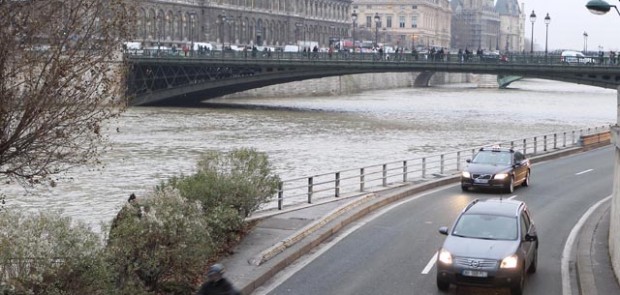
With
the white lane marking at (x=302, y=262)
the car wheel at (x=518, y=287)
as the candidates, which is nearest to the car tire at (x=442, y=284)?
the car wheel at (x=518, y=287)

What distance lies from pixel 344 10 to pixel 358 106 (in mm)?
92882

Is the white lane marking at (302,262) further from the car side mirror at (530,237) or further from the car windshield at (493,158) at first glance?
the car windshield at (493,158)

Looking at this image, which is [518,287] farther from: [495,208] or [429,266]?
[429,266]

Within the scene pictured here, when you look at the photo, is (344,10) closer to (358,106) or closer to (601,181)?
(358,106)

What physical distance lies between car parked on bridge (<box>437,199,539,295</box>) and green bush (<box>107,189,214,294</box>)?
3.85 metres

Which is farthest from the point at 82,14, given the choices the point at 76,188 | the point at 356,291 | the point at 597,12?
the point at 76,188

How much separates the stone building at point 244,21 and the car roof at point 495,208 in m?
86.5

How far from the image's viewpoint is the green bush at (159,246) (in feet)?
44.7

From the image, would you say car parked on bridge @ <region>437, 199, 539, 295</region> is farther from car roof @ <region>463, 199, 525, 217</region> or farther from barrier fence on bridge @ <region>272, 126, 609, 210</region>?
barrier fence on bridge @ <region>272, 126, 609, 210</region>

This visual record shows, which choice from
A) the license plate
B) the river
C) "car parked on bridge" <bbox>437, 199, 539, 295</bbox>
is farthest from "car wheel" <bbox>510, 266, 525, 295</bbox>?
the river

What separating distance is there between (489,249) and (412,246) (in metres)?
4.44

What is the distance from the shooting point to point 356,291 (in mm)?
15844

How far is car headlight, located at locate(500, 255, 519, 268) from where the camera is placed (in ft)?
49.4

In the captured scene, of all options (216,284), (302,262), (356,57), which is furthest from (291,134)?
(216,284)
